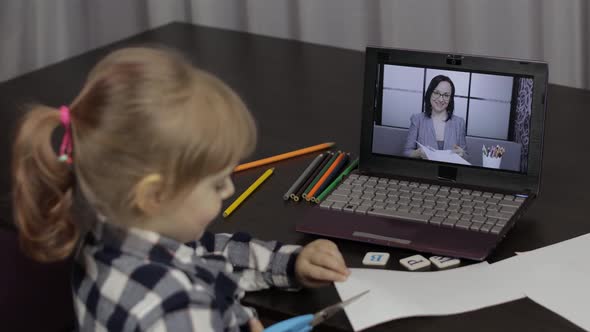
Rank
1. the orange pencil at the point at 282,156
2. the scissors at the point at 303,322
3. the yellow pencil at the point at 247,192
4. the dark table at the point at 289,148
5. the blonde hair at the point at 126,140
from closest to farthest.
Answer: the blonde hair at the point at 126,140 → the scissors at the point at 303,322 → the dark table at the point at 289,148 → the yellow pencil at the point at 247,192 → the orange pencil at the point at 282,156

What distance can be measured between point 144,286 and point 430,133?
0.58 m

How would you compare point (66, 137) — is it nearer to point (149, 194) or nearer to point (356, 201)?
point (149, 194)

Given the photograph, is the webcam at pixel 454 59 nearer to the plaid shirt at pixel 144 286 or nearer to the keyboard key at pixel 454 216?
the keyboard key at pixel 454 216

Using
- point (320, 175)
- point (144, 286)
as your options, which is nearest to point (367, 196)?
point (320, 175)

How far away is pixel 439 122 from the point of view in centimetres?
140

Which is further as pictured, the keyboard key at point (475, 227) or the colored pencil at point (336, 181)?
the colored pencil at point (336, 181)

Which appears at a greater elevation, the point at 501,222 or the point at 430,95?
the point at 430,95

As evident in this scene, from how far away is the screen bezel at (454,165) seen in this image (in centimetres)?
136

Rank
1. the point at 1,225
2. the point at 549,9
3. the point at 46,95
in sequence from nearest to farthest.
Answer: the point at 1,225, the point at 46,95, the point at 549,9

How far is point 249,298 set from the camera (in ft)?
4.07

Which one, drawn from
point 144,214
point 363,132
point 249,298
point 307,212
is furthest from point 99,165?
point 363,132

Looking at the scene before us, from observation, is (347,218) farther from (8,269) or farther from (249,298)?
(8,269)

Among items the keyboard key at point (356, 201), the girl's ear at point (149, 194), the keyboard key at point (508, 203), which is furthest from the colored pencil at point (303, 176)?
the girl's ear at point (149, 194)

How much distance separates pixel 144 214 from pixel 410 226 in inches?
17.6
